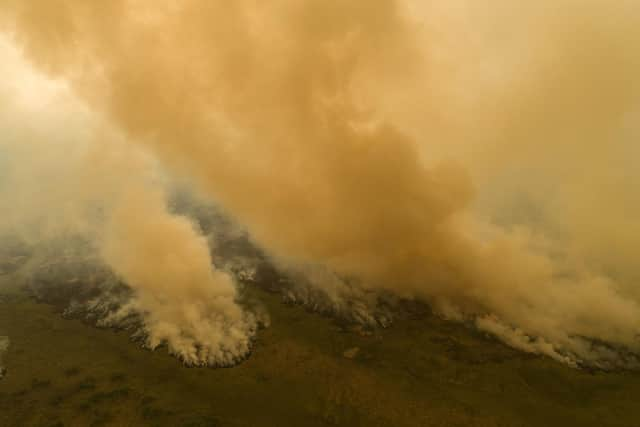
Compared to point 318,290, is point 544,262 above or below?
above


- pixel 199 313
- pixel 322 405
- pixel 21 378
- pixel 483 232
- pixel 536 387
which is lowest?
pixel 21 378

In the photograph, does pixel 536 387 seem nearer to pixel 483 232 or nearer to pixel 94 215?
pixel 483 232

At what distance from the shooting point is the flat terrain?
5406cm

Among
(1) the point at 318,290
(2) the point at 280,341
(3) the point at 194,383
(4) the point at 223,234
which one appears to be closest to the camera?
(3) the point at 194,383

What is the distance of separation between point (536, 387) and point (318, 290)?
43576 mm

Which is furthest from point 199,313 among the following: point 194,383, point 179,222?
point 179,222

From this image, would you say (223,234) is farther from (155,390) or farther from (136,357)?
(155,390)

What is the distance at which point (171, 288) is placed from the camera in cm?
7750

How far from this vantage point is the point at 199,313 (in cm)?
7300

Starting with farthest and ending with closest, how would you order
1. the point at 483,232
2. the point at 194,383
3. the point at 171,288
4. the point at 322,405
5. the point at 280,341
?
the point at 483,232
the point at 171,288
the point at 280,341
the point at 194,383
the point at 322,405

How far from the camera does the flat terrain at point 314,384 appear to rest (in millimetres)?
54062

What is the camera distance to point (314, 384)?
60.1 meters

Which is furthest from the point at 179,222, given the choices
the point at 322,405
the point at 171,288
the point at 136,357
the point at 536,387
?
the point at 536,387

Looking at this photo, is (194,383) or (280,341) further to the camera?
(280,341)
